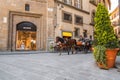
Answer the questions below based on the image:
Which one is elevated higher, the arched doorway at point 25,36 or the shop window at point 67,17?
the shop window at point 67,17

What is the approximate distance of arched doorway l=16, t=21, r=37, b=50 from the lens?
878 inches

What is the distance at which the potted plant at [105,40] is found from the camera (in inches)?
328

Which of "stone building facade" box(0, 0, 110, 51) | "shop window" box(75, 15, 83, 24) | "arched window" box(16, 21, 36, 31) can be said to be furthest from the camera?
"shop window" box(75, 15, 83, 24)

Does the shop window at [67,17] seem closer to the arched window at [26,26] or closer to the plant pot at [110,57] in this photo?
the arched window at [26,26]

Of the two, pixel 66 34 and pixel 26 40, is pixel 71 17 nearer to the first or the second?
pixel 66 34

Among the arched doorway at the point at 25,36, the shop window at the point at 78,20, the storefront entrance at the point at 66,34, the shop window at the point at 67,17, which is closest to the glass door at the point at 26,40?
the arched doorway at the point at 25,36

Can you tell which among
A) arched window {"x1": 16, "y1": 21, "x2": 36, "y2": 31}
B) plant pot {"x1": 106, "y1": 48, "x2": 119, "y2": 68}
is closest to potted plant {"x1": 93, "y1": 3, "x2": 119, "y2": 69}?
plant pot {"x1": 106, "y1": 48, "x2": 119, "y2": 68}

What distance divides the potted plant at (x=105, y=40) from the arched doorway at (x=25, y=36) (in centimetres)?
1444

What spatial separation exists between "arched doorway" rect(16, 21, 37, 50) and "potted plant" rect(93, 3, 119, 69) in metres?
14.4

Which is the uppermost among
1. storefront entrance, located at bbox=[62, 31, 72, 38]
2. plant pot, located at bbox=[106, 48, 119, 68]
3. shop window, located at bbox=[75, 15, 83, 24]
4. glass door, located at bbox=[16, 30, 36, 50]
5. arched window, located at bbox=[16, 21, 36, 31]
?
shop window, located at bbox=[75, 15, 83, 24]

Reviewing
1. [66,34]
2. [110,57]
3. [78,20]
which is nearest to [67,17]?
[66,34]

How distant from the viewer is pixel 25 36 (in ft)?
75.5

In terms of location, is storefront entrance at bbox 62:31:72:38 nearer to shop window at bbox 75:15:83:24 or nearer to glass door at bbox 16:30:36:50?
shop window at bbox 75:15:83:24

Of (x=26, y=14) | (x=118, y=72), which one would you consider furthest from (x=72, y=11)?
(x=118, y=72)
